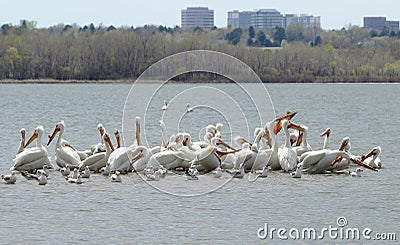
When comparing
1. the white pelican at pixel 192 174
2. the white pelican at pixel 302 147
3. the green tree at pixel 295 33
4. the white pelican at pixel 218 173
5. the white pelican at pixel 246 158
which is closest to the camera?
the white pelican at pixel 192 174

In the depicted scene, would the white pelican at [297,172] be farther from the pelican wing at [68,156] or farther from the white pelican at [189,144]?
the pelican wing at [68,156]

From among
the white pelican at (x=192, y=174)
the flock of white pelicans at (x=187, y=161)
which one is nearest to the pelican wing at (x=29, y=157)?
the flock of white pelicans at (x=187, y=161)

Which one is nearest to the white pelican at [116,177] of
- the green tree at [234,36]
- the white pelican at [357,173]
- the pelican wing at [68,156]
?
the pelican wing at [68,156]

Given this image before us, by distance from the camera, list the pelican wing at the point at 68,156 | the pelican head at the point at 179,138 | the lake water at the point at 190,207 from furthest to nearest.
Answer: the pelican head at the point at 179,138 → the pelican wing at the point at 68,156 → the lake water at the point at 190,207

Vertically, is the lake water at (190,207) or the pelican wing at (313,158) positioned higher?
the pelican wing at (313,158)

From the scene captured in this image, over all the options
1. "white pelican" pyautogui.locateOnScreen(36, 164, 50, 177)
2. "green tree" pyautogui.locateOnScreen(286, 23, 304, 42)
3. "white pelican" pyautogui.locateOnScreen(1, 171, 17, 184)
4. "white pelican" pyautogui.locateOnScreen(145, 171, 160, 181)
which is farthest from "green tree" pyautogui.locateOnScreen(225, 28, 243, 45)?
"white pelican" pyautogui.locateOnScreen(1, 171, 17, 184)

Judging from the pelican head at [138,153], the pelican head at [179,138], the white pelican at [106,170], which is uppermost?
the pelican head at [179,138]

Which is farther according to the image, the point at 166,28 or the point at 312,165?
the point at 166,28

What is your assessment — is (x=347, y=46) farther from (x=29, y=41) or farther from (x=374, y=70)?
(x=29, y=41)

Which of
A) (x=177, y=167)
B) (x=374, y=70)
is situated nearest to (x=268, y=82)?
(x=374, y=70)

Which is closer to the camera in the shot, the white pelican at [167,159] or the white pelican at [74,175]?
the white pelican at [74,175]

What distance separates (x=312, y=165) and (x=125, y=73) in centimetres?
8065

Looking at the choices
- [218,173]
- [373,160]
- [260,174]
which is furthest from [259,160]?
[373,160]

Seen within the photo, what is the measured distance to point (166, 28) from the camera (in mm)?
160125
